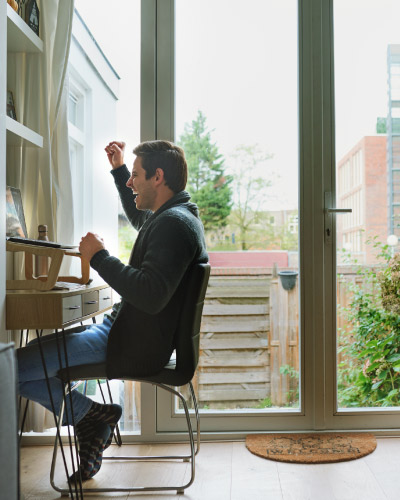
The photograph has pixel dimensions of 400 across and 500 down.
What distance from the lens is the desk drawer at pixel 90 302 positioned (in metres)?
2.25

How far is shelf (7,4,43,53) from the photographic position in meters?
2.29

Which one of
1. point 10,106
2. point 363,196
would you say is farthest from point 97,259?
point 363,196

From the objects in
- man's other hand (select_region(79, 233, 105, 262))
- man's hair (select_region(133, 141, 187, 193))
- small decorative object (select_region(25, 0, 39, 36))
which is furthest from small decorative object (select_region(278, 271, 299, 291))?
small decorative object (select_region(25, 0, 39, 36))

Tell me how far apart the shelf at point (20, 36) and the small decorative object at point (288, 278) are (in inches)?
60.8

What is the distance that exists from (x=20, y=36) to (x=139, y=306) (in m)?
1.23

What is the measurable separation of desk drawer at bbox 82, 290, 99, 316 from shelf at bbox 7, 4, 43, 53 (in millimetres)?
1075

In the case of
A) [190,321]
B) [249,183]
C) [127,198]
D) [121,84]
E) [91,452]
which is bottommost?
[91,452]

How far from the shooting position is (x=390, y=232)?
303 cm

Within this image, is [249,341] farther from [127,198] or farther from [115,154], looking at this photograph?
[115,154]

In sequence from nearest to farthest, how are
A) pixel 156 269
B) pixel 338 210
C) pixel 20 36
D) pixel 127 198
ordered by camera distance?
pixel 156 269
pixel 20 36
pixel 127 198
pixel 338 210

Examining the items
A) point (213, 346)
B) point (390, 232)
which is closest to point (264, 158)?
point (390, 232)

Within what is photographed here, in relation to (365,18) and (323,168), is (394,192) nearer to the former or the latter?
(323,168)

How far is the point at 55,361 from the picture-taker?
85.9 inches

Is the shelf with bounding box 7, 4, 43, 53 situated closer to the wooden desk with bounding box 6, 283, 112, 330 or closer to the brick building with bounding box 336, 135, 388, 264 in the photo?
the wooden desk with bounding box 6, 283, 112, 330
